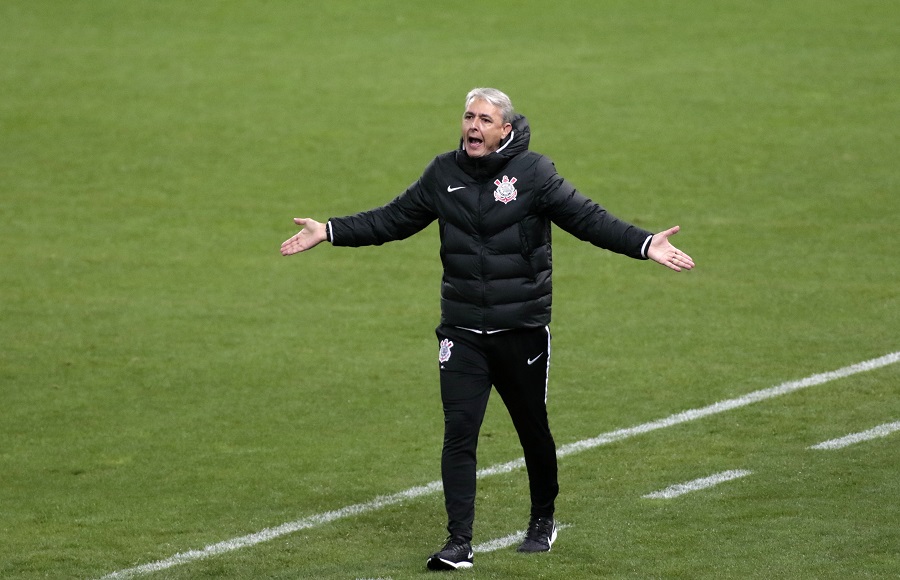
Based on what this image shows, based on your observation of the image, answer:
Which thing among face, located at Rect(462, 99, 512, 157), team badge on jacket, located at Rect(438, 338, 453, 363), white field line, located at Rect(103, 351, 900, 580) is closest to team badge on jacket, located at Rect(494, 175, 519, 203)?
face, located at Rect(462, 99, 512, 157)

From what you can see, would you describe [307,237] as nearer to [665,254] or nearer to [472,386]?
[472,386]

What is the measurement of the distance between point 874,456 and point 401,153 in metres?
11.4

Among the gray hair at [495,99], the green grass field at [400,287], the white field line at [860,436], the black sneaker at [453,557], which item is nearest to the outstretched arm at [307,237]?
the gray hair at [495,99]

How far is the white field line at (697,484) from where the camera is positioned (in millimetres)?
8453

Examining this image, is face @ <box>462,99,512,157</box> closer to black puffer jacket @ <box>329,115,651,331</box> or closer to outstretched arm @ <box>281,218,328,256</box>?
black puffer jacket @ <box>329,115,651,331</box>

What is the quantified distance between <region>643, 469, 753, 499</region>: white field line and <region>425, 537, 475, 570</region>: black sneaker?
1558 millimetres

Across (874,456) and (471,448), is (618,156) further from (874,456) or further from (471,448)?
(471,448)

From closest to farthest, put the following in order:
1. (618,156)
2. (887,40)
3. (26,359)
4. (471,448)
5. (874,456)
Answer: (471,448), (874,456), (26,359), (618,156), (887,40)

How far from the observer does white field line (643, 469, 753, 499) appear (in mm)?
8453

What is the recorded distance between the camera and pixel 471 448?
23.9ft

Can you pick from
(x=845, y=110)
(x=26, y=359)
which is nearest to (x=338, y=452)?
(x=26, y=359)

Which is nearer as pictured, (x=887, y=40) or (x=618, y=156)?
(x=618, y=156)

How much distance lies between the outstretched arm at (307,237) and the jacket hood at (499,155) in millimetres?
774

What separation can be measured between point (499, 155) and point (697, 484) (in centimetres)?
250
